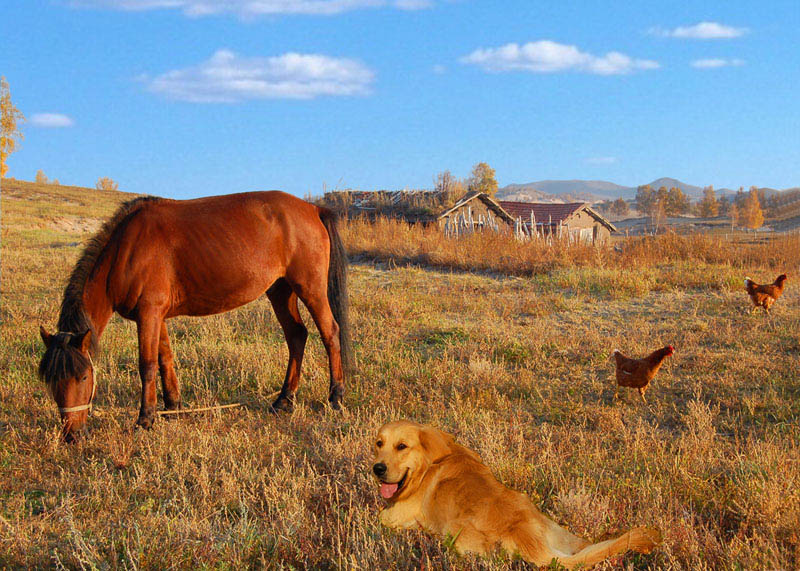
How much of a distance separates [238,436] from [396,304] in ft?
17.2

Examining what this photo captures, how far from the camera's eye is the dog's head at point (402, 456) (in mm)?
2416

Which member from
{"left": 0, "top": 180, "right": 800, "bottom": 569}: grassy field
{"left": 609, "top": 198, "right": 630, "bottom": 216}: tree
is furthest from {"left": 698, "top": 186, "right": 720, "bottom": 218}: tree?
{"left": 0, "top": 180, "right": 800, "bottom": 569}: grassy field

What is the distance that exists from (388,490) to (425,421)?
2.63 meters

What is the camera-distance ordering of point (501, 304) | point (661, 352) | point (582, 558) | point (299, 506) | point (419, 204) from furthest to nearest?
point (419, 204), point (501, 304), point (661, 352), point (299, 506), point (582, 558)

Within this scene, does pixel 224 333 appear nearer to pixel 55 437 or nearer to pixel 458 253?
pixel 55 437

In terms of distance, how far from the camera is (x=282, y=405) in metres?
5.85

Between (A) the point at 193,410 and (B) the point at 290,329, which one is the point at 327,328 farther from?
(A) the point at 193,410

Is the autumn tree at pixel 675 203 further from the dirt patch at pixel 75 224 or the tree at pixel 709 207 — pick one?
the dirt patch at pixel 75 224

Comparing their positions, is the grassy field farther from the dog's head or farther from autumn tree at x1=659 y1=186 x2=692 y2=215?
autumn tree at x1=659 y1=186 x2=692 y2=215

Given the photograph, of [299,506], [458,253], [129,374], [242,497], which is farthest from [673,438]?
[458,253]

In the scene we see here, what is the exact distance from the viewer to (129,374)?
680cm

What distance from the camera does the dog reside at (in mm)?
2340

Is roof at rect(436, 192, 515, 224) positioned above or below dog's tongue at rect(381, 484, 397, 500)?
above

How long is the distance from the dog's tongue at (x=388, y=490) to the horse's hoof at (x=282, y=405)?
3.48 meters
